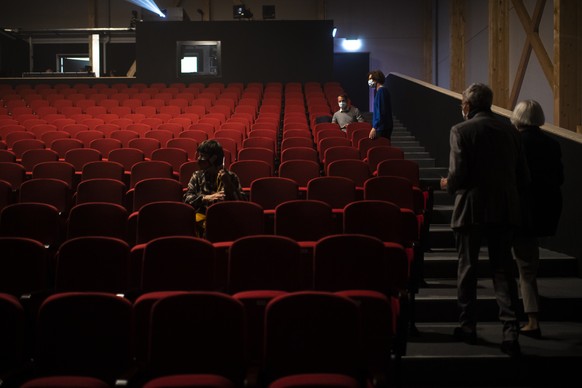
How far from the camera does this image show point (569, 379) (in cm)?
346

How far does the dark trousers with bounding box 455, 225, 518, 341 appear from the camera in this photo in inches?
142

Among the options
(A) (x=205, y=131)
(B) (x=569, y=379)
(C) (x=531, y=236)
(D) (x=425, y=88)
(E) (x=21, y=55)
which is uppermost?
(E) (x=21, y=55)

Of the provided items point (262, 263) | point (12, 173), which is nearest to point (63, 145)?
point (12, 173)

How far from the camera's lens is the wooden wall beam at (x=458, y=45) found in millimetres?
14102

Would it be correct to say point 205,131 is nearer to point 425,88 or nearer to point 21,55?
point 425,88

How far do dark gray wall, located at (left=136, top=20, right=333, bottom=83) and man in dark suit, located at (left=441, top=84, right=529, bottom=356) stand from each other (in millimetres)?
11129

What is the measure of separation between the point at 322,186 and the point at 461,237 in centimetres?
181

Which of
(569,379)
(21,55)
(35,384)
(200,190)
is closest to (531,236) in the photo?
(569,379)

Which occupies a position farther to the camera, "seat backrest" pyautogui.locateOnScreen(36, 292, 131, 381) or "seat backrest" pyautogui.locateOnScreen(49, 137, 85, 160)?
"seat backrest" pyautogui.locateOnScreen(49, 137, 85, 160)

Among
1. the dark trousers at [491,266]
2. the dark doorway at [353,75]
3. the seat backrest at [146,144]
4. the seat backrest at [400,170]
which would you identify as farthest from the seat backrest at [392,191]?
the dark doorway at [353,75]

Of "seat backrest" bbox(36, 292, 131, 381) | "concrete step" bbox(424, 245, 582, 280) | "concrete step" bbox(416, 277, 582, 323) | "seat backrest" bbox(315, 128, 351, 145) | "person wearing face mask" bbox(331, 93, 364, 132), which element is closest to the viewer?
"seat backrest" bbox(36, 292, 131, 381)

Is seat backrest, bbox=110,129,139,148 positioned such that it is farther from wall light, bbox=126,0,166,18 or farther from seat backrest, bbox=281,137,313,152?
wall light, bbox=126,0,166,18

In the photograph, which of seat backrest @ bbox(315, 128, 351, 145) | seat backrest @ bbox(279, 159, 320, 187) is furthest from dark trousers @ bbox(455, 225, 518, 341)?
seat backrest @ bbox(315, 128, 351, 145)

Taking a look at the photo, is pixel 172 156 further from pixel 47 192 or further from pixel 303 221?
pixel 303 221
